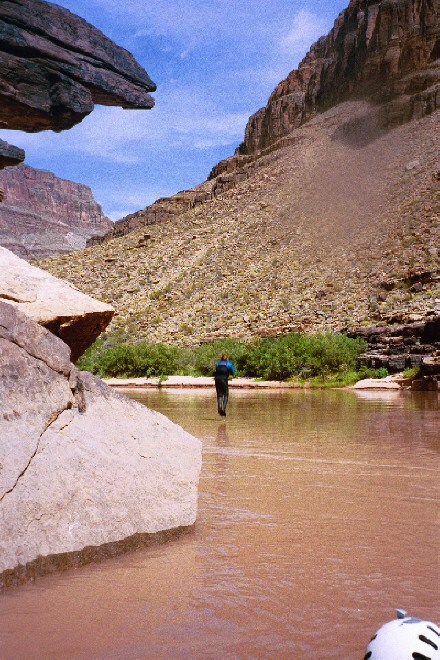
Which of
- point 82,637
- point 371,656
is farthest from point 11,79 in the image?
point 371,656

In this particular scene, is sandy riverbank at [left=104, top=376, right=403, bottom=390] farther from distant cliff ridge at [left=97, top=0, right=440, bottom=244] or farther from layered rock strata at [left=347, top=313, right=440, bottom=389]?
distant cliff ridge at [left=97, top=0, right=440, bottom=244]

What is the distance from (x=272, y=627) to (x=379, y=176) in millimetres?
59368

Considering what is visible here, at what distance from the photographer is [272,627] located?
10.8ft

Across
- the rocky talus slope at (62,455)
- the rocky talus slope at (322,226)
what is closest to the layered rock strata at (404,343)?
the rocky talus slope at (322,226)

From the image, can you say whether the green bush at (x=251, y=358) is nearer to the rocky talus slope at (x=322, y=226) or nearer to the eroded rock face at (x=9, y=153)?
the rocky talus slope at (x=322, y=226)

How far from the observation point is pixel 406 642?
7.27ft

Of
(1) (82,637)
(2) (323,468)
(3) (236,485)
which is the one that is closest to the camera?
(1) (82,637)

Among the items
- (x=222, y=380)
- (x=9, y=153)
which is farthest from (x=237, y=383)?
(x=9, y=153)

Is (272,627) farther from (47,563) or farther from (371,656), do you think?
(47,563)

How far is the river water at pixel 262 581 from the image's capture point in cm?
316

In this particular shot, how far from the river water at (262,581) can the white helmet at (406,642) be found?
0.81m

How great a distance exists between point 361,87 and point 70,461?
287 feet

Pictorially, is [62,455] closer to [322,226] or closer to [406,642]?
[406,642]

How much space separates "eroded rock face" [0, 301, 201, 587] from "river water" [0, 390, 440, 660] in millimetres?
217
